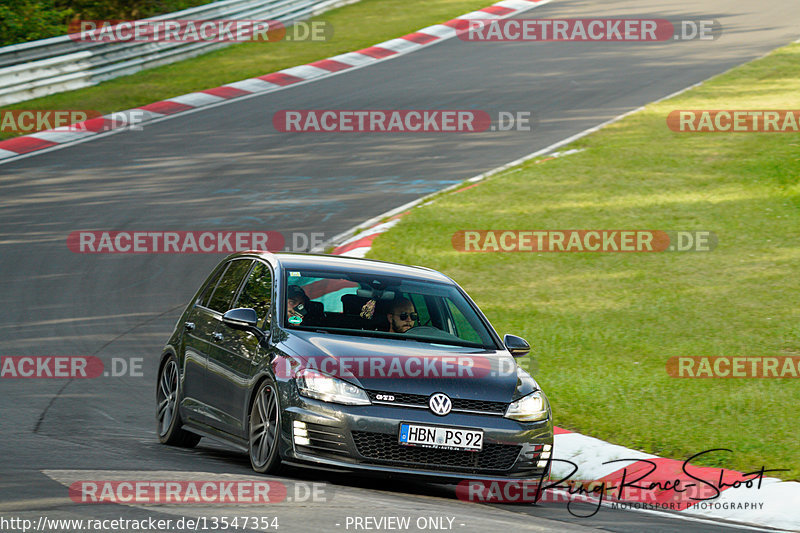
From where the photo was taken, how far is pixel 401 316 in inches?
334

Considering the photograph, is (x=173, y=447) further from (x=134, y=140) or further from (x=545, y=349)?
(x=134, y=140)

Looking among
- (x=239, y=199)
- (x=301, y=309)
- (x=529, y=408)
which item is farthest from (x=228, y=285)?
(x=239, y=199)

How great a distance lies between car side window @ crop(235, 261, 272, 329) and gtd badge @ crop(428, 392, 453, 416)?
60.1 inches

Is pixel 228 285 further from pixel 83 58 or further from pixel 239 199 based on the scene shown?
pixel 83 58

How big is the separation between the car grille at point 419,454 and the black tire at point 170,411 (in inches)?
98.2

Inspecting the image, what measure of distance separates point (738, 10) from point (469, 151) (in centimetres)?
1448

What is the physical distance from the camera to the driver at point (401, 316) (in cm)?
839

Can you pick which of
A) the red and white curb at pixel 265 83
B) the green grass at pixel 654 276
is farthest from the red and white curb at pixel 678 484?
the red and white curb at pixel 265 83

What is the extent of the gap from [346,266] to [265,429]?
1592mm

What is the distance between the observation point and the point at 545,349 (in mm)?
11797

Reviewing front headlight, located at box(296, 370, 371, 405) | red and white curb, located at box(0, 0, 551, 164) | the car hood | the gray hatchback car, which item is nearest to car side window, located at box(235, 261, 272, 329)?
the gray hatchback car

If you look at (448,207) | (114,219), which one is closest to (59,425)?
(114,219)

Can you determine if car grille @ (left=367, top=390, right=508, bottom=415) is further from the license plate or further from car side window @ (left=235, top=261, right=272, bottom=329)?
car side window @ (left=235, top=261, right=272, bottom=329)

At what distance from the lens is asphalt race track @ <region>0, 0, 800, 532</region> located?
7316mm
